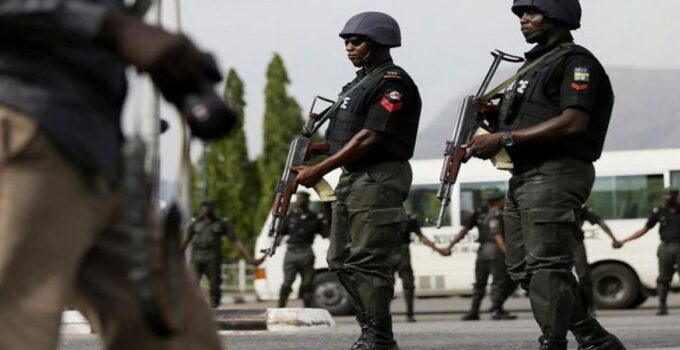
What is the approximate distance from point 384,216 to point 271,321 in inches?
140

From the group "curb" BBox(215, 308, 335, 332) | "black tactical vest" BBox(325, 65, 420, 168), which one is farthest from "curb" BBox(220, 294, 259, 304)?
"black tactical vest" BBox(325, 65, 420, 168)

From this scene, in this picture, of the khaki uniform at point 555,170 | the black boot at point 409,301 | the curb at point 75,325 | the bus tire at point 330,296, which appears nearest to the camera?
the khaki uniform at point 555,170

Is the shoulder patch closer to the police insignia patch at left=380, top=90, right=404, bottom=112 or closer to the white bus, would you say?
the police insignia patch at left=380, top=90, right=404, bottom=112

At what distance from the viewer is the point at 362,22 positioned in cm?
912

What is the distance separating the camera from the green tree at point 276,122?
5544 centimetres

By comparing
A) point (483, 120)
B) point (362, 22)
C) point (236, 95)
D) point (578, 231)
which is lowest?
point (578, 231)

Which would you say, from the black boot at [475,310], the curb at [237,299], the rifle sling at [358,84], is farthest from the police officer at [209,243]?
the rifle sling at [358,84]

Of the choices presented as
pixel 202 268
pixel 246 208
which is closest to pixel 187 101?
pixel 202 268

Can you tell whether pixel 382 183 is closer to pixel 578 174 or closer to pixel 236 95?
pixel 578 174

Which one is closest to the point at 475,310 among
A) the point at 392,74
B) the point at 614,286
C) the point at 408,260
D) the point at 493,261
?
the point at 493,261

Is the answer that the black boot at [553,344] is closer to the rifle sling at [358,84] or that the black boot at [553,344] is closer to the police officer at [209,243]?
the rifle sling at [358,84]

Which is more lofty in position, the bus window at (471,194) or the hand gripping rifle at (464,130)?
the bus window at (471,194)

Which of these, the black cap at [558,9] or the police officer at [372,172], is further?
the police officer at [372,172]

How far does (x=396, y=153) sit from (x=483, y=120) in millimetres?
861
